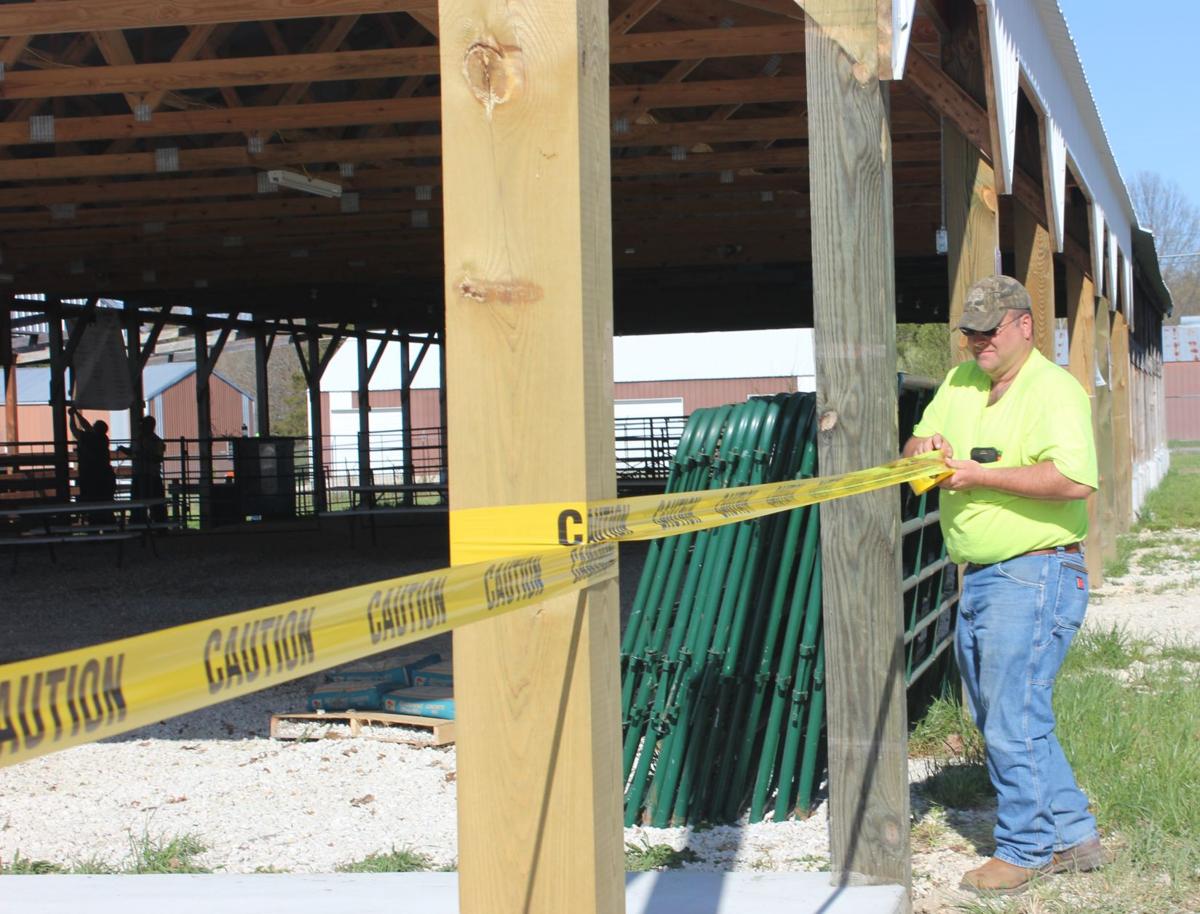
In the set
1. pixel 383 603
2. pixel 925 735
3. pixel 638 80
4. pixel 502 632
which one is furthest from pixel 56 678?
pixel 638 80

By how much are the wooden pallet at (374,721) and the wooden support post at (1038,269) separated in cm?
462

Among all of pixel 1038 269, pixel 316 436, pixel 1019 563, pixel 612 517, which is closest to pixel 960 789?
pixel 1019 563

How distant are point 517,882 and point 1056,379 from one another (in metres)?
2.50

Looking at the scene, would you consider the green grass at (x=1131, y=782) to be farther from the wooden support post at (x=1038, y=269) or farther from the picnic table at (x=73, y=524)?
the picnic table at (x=73, y=524)

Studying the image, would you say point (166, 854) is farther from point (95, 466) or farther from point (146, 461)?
point (146, 461)

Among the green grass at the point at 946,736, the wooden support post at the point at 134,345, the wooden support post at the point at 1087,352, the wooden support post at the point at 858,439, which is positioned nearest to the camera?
the wooden support post at the point at 858,439

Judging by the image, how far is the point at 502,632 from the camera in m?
2.07

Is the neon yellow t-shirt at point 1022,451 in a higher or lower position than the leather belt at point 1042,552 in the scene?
higher

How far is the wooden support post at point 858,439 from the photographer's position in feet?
12.2

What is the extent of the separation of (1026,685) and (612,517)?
2137 millimetres

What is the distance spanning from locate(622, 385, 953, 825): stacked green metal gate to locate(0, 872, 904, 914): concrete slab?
3.33ft

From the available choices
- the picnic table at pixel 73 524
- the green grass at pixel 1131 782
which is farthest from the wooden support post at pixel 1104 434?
the picnic table at pixel 73 524

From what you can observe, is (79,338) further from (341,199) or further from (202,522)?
(341,199)

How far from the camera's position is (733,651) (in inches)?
189
